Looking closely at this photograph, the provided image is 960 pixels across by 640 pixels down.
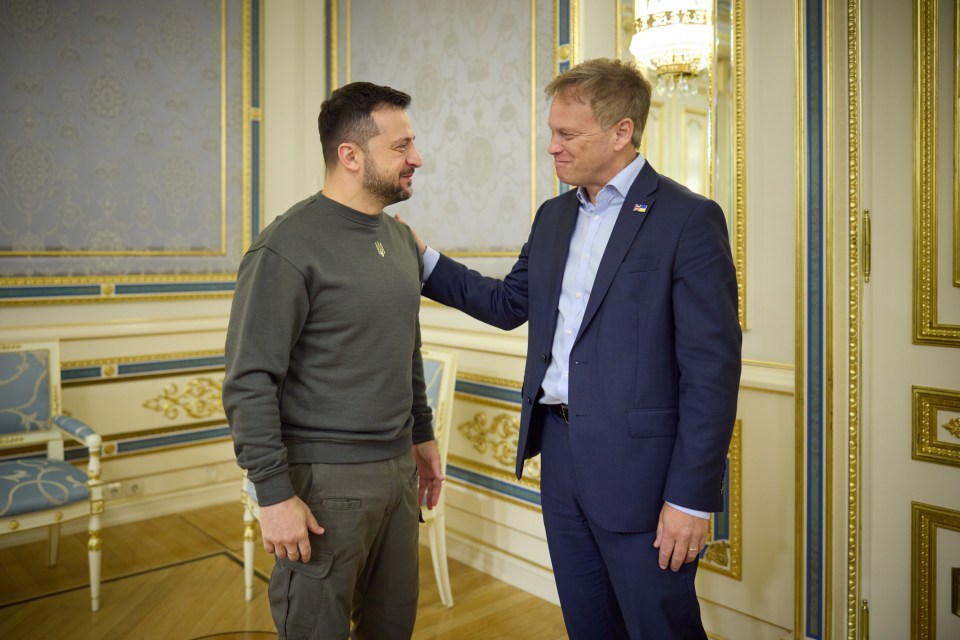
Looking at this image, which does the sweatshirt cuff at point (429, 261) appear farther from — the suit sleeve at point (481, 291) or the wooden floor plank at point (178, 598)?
the wooden floor plank at point (178, 598)

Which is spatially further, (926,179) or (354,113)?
(926,179)

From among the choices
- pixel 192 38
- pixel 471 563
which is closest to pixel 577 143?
pixel 471 563

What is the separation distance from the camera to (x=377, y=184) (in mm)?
1723

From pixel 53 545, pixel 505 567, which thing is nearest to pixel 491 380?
pixel 505 567

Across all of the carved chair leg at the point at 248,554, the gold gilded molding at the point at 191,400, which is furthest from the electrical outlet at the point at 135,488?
the carved chair leg at the point at 248,554

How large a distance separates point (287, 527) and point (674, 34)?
2.03 m

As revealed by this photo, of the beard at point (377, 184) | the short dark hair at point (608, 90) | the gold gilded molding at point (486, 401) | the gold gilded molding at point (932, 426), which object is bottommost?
the gold gilded molding at point (486, 401)

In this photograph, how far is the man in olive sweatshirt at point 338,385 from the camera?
1533mm

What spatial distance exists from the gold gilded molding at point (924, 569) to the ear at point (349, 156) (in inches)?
63.0

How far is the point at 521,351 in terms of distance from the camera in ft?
9.80

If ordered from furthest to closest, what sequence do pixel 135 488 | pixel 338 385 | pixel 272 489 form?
pixel 135 488
pixel 338 385
pixel 272 489

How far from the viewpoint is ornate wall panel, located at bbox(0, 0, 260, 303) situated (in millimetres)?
3400

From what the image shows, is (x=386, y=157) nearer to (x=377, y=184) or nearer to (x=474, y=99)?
(x=377, y=184)

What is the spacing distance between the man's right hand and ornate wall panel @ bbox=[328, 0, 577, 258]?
175 centimetres
